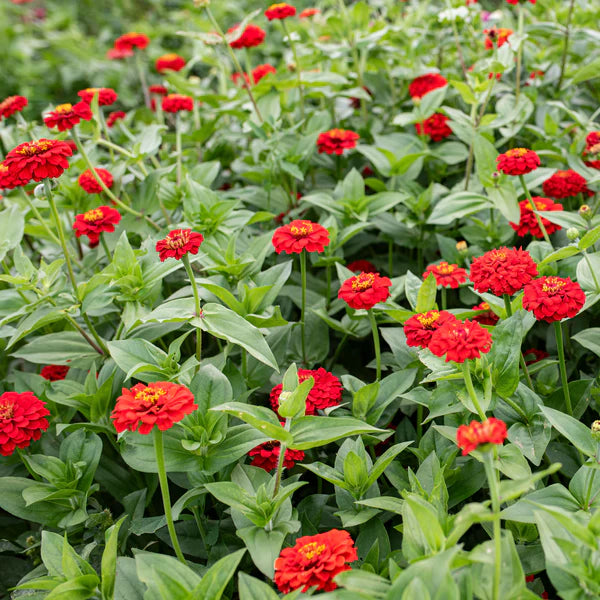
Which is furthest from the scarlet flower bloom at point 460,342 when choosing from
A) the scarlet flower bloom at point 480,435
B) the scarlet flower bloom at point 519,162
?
the scarlet flower bloom at point 519,162

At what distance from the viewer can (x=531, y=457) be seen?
149 centimetres

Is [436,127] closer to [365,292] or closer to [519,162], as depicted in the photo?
[519,162]

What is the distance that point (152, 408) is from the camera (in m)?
1.27

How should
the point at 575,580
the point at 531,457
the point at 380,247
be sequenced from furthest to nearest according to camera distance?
the point at 380,247 → the point at 531,457 → the point at 575,580

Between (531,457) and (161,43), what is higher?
(161,43)

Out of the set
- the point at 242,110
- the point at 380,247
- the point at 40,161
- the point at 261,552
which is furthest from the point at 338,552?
the point at 242,110

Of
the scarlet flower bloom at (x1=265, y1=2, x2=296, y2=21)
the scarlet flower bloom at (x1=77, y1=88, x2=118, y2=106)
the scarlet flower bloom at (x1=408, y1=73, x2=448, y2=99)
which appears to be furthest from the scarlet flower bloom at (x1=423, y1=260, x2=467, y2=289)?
the scarlet flower bloom at (x1=77, y1=88, x2=118, y2=106)

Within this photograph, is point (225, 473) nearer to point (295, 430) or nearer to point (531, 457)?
point (295, 430)

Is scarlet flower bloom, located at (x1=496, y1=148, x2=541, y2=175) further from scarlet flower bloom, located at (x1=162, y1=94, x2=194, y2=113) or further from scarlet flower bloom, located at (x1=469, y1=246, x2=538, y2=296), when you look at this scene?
scarlet flower bloom, located at (x1=162, y1=94, x2=194, y2=113)

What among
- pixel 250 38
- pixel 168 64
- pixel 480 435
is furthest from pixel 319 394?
pixel 168 64

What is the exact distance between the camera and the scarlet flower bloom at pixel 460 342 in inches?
49.1

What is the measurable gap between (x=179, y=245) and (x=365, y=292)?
487 mm

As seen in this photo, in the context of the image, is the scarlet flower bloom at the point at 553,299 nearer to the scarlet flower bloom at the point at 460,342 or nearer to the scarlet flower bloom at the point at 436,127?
the scarlet flower bloom at the point at 460,342

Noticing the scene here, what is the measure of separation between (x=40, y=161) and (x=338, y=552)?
131 cm
